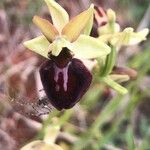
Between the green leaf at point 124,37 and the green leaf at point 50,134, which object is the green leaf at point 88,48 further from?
the green leaf at point 50,134

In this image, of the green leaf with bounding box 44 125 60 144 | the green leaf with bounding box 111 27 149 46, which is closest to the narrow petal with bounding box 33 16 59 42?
the green leaf with bounding box 111 27 149 46

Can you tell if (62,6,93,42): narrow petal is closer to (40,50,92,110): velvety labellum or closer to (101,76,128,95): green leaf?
(40,50,92,110): velvety labellum

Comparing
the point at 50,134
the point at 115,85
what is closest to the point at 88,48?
the point at 115,85

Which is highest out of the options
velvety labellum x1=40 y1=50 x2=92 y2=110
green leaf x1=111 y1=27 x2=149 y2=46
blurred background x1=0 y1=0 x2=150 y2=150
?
velvety labellum x1=40 y1=50 x2=92 y2=110

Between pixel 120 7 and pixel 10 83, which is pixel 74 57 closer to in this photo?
pixel 10 83

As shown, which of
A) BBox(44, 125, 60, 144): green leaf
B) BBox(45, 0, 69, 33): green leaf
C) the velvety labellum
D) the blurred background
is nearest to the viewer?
the velvety labellum

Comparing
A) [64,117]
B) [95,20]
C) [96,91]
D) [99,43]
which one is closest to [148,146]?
[96,91]

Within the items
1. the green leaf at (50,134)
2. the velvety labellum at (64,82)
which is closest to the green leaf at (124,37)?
the velvety labellum at (64,82)
